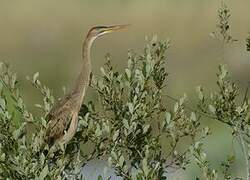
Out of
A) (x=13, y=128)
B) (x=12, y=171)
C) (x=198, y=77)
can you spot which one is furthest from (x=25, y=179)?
(x=198, y=77)

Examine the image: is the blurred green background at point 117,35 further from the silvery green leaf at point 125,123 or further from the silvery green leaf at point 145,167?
the silvery green leaf at point 145,167

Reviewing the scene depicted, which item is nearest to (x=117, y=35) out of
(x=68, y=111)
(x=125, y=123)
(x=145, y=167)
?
(x=68, y=111)

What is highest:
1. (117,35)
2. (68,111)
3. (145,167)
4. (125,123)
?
(125,123)

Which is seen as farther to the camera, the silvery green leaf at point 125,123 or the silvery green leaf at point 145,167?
the silvery green leaf at point 125,123

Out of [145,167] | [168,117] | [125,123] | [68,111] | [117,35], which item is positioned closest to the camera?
[145,167]

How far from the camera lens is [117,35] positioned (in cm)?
1664

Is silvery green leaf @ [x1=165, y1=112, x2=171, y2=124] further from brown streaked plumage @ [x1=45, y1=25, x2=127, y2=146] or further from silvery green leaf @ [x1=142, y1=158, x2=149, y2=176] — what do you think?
brown streaked plumage @ [x1=45, y1=25, x2=127, y2=146]

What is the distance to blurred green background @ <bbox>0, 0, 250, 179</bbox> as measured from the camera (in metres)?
14.9

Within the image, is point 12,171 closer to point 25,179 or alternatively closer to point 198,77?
point 25,179

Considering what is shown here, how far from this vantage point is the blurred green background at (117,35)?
1486 cm

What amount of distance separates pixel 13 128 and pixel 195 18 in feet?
40.0

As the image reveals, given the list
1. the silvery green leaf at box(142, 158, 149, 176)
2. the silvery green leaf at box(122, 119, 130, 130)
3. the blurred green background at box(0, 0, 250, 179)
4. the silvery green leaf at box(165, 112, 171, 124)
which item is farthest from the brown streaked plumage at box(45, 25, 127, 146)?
the blurred green background at box(0, 0, 250, 179)

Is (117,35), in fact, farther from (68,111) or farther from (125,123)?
(125,123)

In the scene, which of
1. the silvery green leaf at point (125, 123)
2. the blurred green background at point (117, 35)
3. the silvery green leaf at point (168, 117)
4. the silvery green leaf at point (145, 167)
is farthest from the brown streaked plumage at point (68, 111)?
the blurred green background at point (117, 35)
